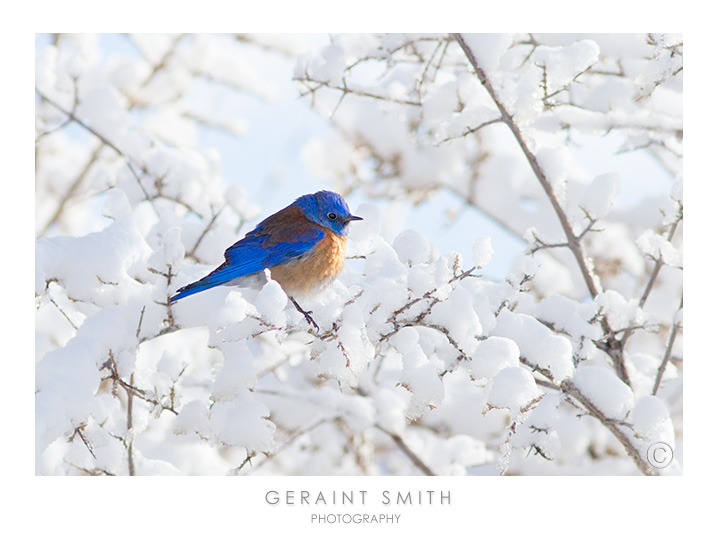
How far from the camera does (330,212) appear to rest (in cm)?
338

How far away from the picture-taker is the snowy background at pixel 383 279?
95.3 inches

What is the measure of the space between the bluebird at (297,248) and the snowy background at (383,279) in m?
0.12

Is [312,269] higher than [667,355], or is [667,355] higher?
[312,269]

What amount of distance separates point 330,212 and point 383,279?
0.99 meters

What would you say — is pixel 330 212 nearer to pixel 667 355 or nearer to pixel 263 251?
pixel 263 251

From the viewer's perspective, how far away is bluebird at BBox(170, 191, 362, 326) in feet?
10.2

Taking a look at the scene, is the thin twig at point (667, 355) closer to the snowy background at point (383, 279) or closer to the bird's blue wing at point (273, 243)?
the snowy background at point (383, 279)

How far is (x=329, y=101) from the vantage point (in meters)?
3.92

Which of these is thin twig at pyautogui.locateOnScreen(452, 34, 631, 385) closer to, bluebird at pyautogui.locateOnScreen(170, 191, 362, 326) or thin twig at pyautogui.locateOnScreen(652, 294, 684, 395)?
thin twig at pyautogui.locateOnScreen(652, 294, 684, 395)

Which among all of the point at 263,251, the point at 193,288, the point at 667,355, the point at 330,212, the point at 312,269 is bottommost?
the point at 667,355

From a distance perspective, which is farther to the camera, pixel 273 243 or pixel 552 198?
pixel 273 243

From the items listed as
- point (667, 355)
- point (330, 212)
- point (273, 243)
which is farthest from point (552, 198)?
point (273, 243)

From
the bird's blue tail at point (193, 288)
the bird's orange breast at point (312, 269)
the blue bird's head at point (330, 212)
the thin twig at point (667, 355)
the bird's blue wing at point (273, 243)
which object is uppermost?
the blue bird's head at point (330, 212)

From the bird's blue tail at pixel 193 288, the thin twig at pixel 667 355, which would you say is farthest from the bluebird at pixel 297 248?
the thin twig at pixel 667 355
